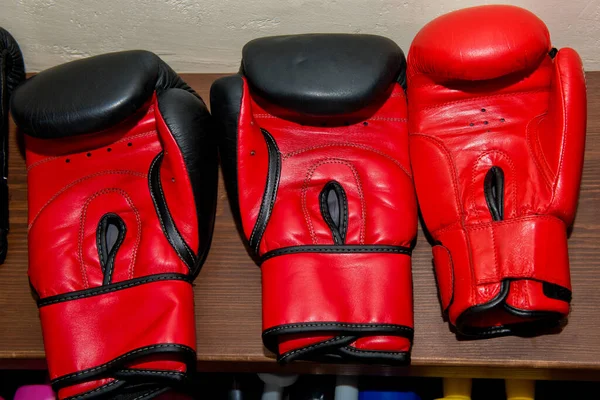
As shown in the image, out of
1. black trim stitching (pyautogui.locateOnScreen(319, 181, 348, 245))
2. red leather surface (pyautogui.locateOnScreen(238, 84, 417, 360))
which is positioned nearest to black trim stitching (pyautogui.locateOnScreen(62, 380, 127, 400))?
red leather surface (pyautogui.locateOnScreen(238, 84, 417, 360))

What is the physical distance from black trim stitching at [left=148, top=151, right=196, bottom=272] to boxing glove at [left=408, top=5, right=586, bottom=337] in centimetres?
37

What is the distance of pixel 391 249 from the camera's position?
91 centimetres

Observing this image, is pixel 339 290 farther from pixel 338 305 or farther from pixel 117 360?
pixel 117 360

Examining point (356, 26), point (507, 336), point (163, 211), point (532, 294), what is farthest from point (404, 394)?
point (356, 26)

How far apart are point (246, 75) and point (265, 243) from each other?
0.26 m

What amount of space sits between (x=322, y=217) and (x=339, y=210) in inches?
1.2

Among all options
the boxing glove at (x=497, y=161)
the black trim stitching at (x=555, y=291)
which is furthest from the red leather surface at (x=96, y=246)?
the black trim stitching at (x=555, y=291)

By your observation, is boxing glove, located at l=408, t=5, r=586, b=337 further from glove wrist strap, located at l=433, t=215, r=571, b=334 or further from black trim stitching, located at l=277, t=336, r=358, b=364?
black trim stitching, located at l=277, t=336, r=358, b=364

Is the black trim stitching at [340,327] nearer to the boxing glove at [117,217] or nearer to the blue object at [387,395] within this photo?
the boxing glove at [117,217]

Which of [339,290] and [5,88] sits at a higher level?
[5,88]

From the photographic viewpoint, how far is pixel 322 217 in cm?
94

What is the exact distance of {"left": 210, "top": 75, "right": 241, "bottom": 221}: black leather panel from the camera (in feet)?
3.06

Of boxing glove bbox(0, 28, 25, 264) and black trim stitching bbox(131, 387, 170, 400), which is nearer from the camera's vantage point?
black trim stitching bbox(131, 387, 170, 400)

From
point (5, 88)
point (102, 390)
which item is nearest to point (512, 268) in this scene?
point (102, 390)
